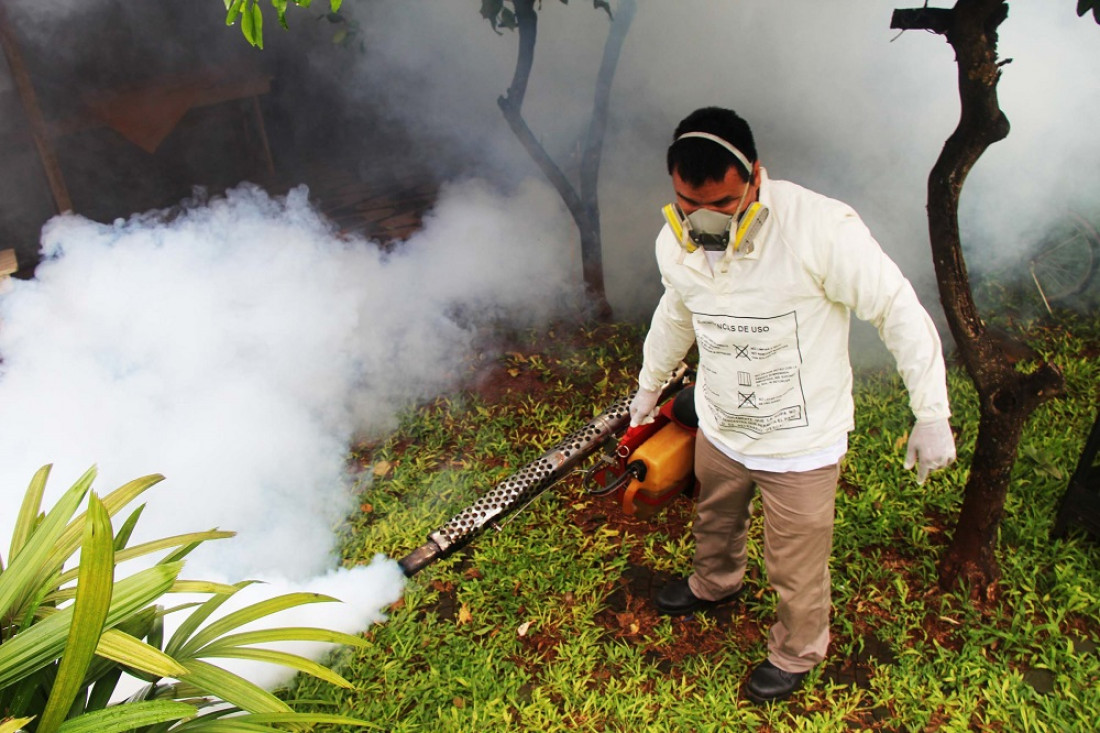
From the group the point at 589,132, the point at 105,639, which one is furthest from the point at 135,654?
the point at 589,132

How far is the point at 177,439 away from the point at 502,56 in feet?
15.5

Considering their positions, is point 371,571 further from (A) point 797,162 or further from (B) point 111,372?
(A) point 797,162

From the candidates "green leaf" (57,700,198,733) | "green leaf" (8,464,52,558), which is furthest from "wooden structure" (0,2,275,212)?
"green leaf" (57,700,198,733)

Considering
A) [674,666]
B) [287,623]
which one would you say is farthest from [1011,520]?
[287,623]

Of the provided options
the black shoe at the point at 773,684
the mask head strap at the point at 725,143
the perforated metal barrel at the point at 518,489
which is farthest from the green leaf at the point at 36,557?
the black shoe at the point at 773,684

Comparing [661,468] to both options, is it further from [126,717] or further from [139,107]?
[139,107]

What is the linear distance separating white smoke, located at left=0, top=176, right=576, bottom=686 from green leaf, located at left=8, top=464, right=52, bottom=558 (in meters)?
1.03

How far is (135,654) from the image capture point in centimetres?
210

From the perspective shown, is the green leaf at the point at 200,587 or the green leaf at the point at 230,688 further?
the green leaf at the point at 200,587

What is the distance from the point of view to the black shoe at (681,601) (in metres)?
3.44

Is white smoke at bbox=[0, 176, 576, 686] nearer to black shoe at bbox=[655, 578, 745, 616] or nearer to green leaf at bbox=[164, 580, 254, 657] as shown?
green leaf at bbox=[164, 580, 254, 657]

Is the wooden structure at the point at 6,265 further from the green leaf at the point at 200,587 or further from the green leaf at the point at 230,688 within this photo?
the green leaf at the point at 230,688

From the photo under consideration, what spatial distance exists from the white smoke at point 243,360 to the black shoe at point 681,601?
4.04ft

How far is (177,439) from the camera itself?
13.9 feet
